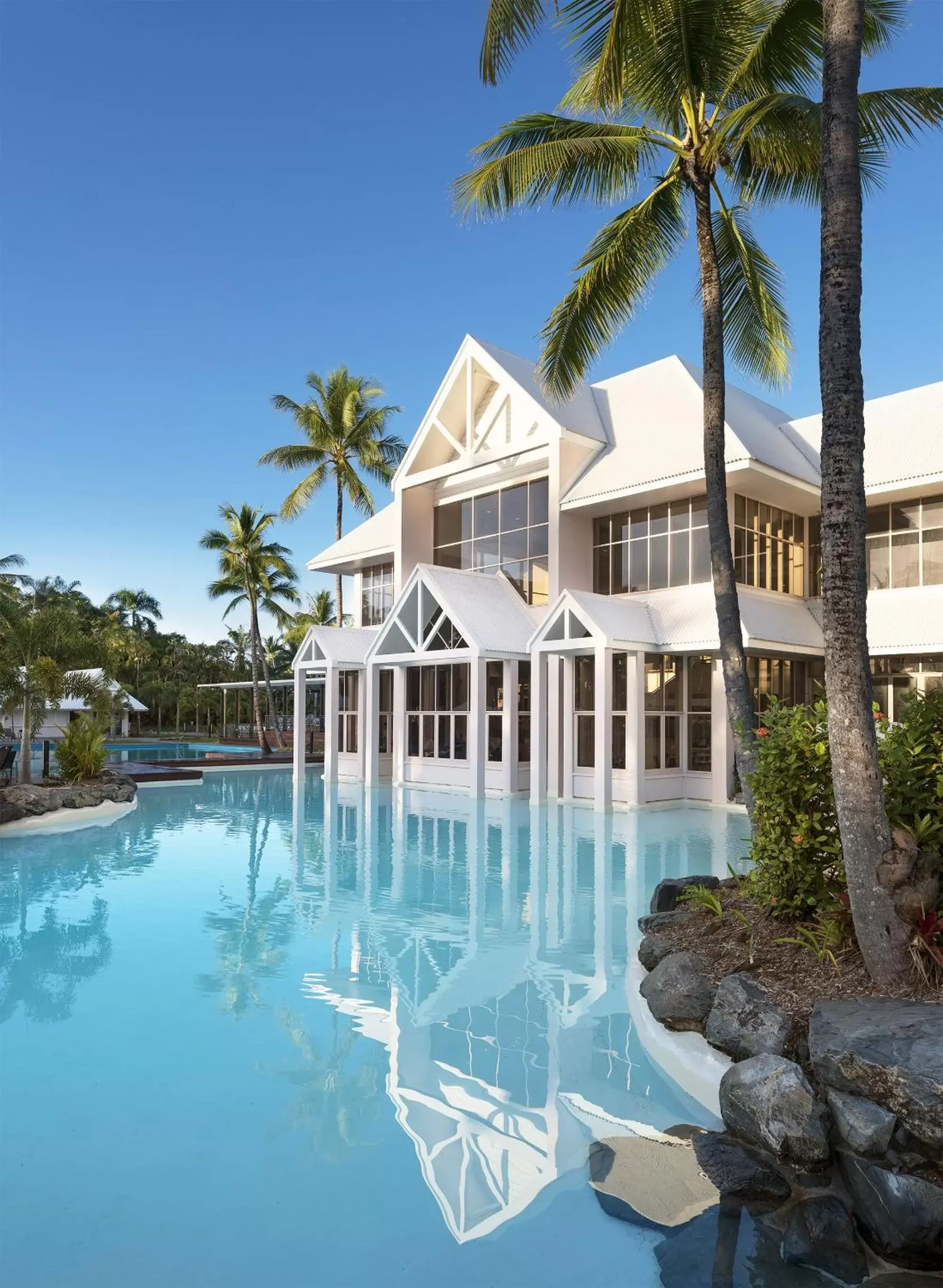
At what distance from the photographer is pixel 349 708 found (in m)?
30.4

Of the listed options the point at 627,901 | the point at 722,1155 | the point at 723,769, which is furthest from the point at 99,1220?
the point at 723,769

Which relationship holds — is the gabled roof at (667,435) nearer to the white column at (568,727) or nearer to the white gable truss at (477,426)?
the white gable truss at (477,426)

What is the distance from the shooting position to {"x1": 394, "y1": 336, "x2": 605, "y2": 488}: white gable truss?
23438 mm

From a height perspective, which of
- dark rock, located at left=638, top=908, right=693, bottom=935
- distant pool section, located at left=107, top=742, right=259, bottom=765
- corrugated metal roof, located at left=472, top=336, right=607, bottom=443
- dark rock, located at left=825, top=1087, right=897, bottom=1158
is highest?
corrugated metal roof, located at left=472, top=336, right=607, bottom=443

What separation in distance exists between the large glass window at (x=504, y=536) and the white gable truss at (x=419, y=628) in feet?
8.51

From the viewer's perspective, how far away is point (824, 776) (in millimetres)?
6586

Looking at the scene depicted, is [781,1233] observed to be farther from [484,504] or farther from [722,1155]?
[484,504]

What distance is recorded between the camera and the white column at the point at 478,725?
69.7 ft

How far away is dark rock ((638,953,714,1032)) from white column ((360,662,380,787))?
1851 cm

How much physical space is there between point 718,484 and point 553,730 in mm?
12527

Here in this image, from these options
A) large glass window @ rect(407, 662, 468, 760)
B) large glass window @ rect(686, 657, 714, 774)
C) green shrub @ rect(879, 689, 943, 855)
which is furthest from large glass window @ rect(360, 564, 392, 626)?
green shrub @ rect(879, 689, 943, 855)

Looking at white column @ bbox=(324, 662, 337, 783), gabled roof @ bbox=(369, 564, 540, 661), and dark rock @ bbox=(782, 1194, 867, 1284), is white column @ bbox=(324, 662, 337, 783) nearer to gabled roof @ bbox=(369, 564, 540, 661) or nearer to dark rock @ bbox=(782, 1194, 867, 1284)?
gabled roof @ bbox=(369, 564, 540, 661)

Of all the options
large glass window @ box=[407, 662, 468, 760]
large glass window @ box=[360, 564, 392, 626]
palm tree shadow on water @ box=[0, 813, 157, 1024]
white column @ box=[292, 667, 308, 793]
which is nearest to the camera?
palm tree shadow on water @ box=[0, 813, 157, 1024]

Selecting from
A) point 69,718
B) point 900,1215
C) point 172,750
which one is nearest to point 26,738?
point 69,718
